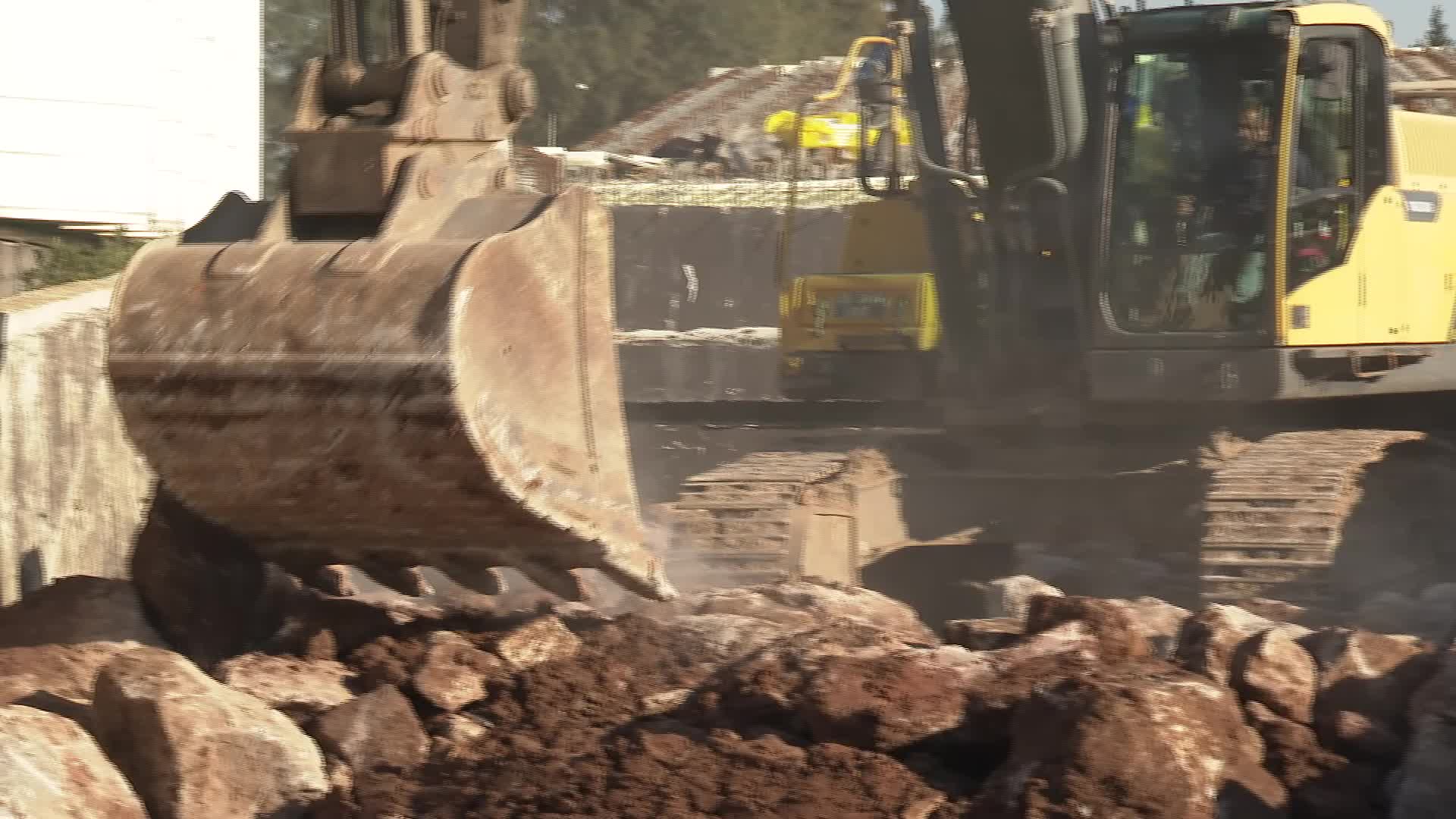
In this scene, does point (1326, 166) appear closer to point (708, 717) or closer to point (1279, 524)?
point (1279, 524)

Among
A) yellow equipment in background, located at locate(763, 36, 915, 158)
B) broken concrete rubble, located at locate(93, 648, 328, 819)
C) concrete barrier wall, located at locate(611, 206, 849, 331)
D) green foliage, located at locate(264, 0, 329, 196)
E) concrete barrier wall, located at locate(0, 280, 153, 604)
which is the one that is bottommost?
broken concrete rubble, located at locate(93, 648, 328, 819)

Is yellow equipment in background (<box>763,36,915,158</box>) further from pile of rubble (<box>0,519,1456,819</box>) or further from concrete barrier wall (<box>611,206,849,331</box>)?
pile of rubble (<box>0,519,1456,819</box>)

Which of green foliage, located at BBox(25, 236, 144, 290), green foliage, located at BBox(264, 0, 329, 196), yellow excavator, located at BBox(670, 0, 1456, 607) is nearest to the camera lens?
yellow excavator, located at BBox(670, 0, 1456, 607)

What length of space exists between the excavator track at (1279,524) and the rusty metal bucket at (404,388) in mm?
2747

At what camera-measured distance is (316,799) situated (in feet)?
15.1

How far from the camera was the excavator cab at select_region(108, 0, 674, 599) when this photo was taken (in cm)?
451

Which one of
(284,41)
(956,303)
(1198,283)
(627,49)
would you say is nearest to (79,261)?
(956,303)

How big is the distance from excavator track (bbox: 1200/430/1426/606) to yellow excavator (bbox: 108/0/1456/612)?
1 cm

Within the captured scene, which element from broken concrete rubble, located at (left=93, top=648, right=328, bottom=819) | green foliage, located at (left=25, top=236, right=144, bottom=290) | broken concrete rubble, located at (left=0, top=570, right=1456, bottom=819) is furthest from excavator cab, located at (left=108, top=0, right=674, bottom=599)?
green foliage, located at (left=25, top=236, right=144, bottom=290)

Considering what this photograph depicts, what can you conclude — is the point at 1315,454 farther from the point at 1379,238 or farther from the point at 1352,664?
the point at 1352,664

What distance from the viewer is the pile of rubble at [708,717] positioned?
4281 millimetres

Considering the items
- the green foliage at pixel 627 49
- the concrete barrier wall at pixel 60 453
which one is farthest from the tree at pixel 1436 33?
the concrete barrier wall at pixel 60 453

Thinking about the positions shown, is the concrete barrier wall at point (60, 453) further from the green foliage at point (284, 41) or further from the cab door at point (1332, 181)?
the green foliage at point (284, 41)

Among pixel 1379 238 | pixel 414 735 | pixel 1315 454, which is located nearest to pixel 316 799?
pixel 414 735
